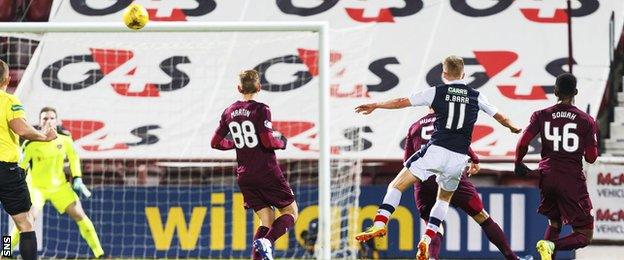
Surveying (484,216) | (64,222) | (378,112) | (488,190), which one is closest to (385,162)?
(378,112)

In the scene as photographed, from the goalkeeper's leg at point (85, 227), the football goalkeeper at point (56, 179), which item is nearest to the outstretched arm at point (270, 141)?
the football goalkeeper at point (56, 179)

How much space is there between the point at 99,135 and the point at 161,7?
2.23 meters

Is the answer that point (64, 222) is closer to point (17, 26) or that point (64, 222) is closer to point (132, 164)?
point (132, 164)

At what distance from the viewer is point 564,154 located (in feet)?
34.3

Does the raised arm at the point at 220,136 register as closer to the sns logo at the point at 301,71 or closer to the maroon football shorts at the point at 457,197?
the maroon football shorts at the point at 457,197

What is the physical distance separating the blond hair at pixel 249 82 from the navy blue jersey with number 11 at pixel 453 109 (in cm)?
119

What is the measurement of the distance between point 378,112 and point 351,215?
3491 mm

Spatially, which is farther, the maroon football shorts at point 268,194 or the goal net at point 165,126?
the goal net at point 165,126

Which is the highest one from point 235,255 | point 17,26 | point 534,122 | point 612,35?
point 612,35

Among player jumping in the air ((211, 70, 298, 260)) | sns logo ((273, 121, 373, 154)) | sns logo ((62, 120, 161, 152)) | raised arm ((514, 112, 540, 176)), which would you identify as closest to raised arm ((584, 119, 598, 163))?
raised arm ((514, 112, 540, 176))

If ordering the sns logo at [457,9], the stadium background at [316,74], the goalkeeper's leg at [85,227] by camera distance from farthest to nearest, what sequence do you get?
1. the sns logo at [457,9]
2. the stadium background at [316,74]
3. the goalkeeper's leg at [85,227]

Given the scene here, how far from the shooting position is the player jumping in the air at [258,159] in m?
10.2

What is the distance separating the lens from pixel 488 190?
571 inches

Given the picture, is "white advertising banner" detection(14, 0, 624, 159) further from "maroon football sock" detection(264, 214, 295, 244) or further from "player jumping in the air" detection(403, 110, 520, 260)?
"maroon football sock" detection(264, 214, 295, 244)
